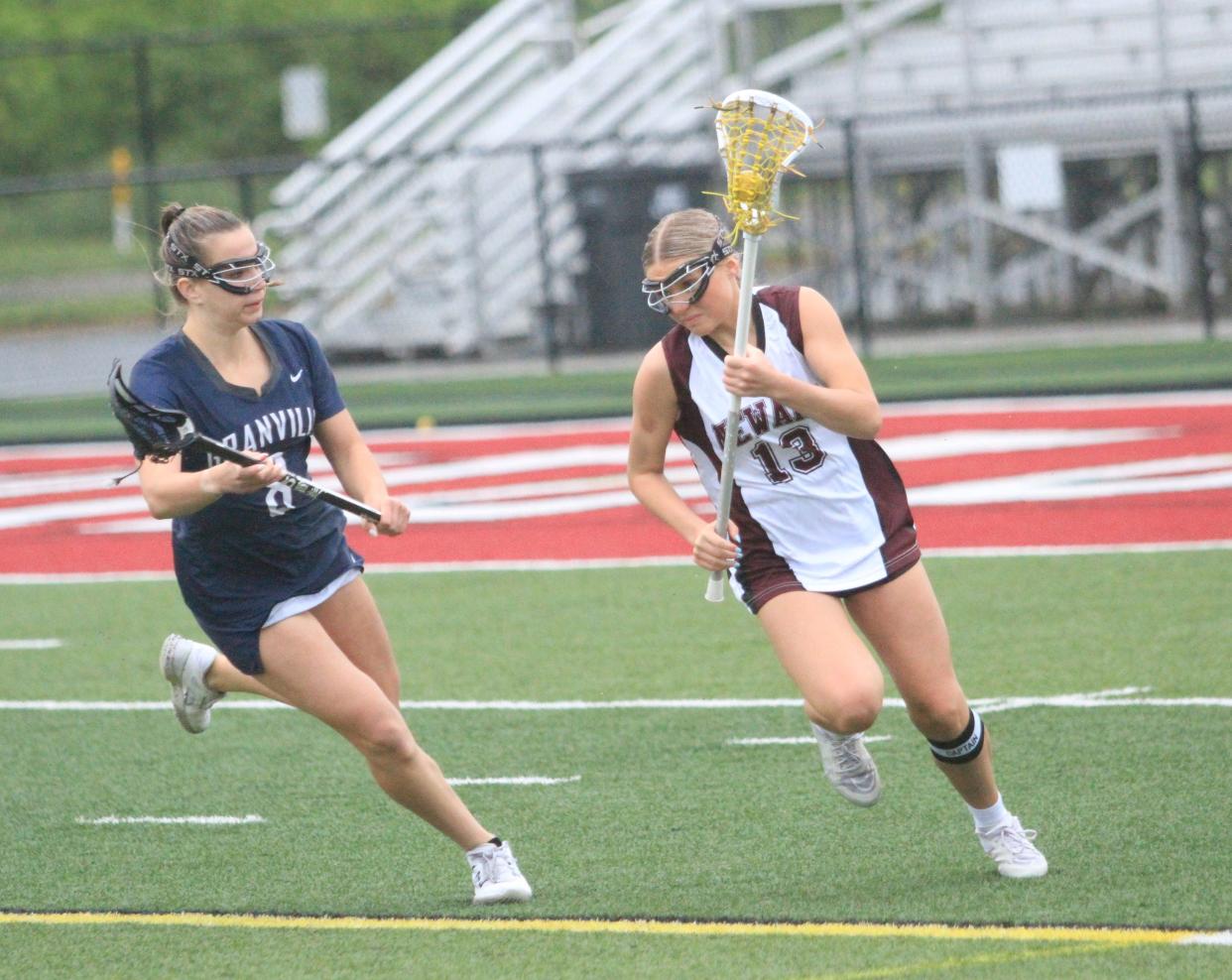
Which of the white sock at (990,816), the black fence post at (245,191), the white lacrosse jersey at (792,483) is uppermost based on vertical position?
the black fence post at (245,191)

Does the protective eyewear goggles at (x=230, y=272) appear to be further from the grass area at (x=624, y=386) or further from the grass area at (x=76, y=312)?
the grass area at (x=76, y=312)

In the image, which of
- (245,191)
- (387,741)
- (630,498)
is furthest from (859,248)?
(387,741)

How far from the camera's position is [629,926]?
17.7ft

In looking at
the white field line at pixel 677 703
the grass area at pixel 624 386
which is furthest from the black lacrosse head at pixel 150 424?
the grass area at pixel 624 386

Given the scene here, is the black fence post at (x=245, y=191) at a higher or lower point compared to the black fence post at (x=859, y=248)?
higher

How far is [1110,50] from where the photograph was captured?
22.8 meters

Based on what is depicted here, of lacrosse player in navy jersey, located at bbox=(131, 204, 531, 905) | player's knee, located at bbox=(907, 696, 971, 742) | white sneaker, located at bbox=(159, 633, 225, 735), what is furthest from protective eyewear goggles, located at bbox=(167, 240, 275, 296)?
player's knee, located at bbox=(907, 696, 971, 742)

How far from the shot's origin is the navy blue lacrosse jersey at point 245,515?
18.4 feet

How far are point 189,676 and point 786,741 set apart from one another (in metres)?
2.18

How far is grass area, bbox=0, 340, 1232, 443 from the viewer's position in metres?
17.6

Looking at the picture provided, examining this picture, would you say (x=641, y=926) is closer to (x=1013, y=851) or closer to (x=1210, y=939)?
(x=1013, y=851)

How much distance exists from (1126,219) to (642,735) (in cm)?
1660

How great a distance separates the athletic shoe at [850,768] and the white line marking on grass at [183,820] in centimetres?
198

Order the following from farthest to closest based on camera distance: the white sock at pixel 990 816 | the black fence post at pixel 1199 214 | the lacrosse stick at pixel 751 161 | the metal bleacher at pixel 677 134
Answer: the metal bleacher at pixel 677 134, the black fence post at pixel 1199 214, the white sock at pixel 990 816, the lacrosse stick at pixel 751 161
